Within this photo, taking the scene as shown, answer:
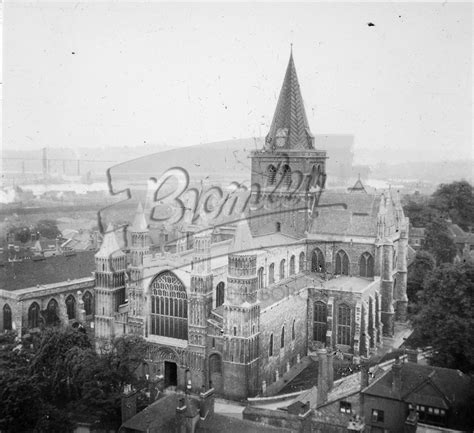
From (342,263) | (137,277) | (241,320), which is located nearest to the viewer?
(241,320)

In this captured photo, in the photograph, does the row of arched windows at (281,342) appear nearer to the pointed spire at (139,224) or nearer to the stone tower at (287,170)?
the stone tower at (287,170)

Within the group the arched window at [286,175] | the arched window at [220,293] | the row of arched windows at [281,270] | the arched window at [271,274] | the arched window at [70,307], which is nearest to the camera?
the arched window at [220,293]

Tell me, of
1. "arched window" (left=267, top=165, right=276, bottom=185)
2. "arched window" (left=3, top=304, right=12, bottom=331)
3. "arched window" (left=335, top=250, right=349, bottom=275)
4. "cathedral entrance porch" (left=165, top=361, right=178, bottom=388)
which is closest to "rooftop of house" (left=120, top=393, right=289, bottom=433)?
"cathedral entrance porch" (left=165, top=361, right=178, bottom=388)

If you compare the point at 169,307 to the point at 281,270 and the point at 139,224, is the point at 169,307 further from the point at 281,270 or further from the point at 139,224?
the point at 281,270

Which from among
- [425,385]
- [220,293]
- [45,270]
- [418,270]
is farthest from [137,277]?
[418,270]

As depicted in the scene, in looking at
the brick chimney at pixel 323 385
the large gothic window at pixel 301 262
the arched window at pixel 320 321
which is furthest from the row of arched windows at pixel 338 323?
the brick chimney at pixel 323 385
